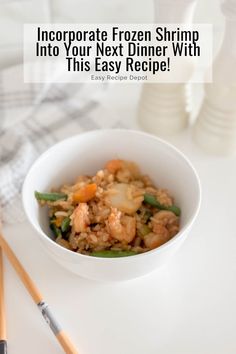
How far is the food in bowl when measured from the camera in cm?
54

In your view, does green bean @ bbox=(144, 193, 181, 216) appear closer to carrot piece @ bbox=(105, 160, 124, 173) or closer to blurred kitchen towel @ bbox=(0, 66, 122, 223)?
carrot piece @ bbox=(105, 160, 124, 173)

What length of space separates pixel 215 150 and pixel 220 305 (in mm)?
265

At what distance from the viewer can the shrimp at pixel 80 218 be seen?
54 cm

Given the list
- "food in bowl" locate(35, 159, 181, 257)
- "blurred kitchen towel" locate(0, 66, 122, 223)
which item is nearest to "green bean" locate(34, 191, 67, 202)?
"food in bowl" locate(35, 159, 181, 257)

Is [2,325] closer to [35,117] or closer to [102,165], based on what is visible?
[102,165]

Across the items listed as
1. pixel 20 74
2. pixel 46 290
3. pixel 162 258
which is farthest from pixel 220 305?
pixel 20 74

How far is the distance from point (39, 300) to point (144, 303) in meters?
0.12

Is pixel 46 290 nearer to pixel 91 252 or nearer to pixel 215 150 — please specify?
pixel 91 252

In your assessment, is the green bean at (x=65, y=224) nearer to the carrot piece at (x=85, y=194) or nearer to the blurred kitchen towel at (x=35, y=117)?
the carrot piece at (x=85, y=194)

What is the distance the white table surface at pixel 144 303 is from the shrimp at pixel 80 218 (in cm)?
6

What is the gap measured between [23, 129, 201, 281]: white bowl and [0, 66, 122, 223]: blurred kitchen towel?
91 millimetres

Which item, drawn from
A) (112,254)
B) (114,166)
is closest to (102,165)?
(114,166)

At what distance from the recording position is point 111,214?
0.54 metres

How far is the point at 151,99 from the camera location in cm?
73
